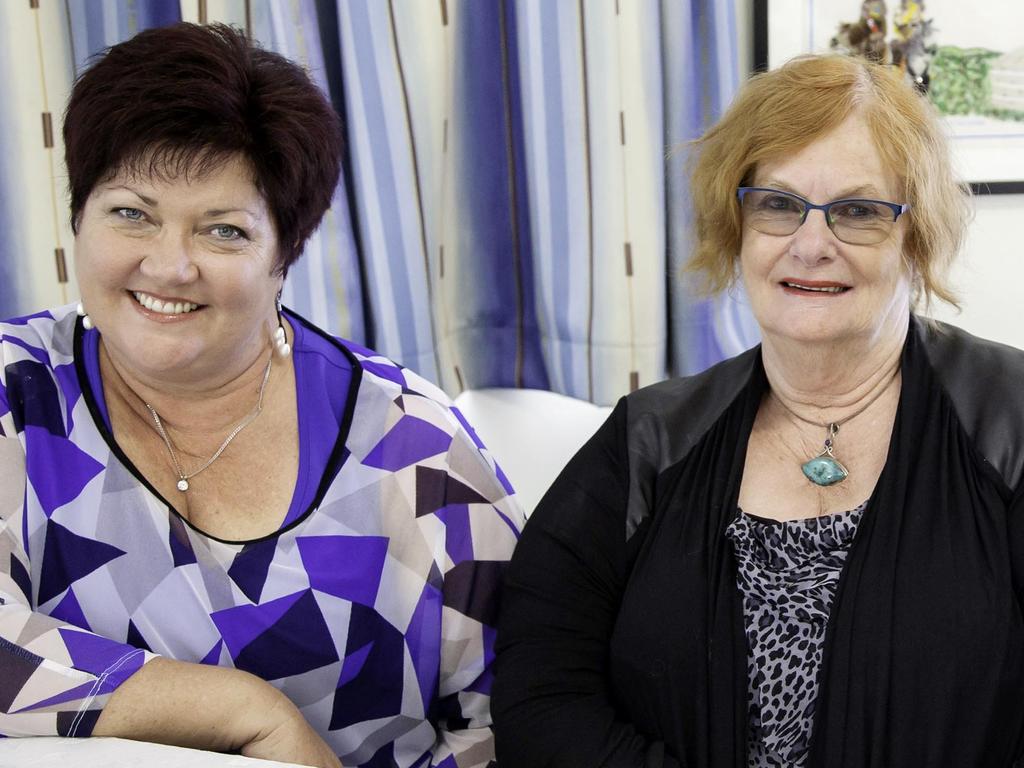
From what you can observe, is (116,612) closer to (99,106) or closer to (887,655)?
(99,106)

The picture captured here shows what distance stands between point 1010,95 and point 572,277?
938 mm

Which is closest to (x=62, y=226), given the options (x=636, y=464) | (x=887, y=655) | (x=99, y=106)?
(x=99, y=106)

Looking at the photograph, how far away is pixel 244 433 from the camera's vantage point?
1.55 meters

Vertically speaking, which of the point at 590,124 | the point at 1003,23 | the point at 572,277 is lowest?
the point at 572,277

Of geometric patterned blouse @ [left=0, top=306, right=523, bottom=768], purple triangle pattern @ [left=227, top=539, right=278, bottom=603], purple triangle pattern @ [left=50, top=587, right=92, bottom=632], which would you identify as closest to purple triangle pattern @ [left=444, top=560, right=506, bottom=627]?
geometric patterned blouse @ [left=0, top=306, right=523, bottom=768]

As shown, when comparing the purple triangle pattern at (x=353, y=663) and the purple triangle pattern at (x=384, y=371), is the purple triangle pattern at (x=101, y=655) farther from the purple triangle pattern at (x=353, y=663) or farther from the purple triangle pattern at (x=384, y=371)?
the purple triangle pattern at (x=384, y=371)

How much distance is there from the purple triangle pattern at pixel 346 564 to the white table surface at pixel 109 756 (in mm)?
331

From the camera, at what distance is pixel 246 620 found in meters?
1.45

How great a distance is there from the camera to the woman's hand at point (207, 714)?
48.9 inches

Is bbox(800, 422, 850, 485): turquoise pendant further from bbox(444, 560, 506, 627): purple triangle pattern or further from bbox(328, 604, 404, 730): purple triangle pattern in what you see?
bbox(328, 604, 404, 730): purple triangle pattern

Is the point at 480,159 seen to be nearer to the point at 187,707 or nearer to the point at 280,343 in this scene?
the point at 280,343

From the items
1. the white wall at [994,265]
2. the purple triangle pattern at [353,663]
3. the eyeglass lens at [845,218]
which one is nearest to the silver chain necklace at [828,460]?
the eyeglass lens at [845,218]

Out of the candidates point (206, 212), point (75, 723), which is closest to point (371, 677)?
point (75, 723)

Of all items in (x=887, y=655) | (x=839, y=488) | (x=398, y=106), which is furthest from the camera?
(x=398, y=106)
